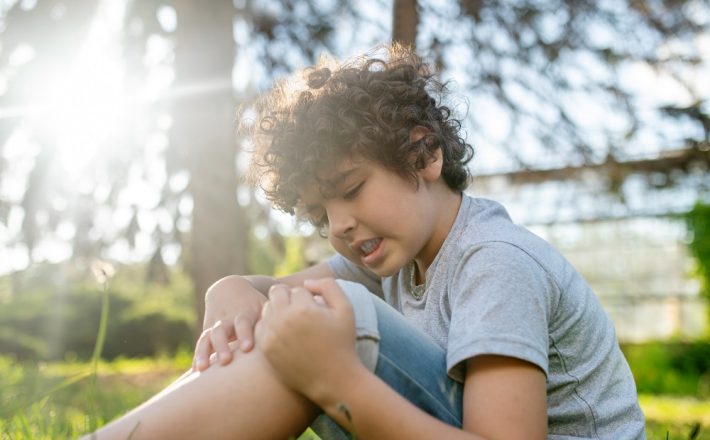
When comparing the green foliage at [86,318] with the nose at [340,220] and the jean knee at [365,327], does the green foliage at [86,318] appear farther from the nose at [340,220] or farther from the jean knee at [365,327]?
the jean knee at [365,327]

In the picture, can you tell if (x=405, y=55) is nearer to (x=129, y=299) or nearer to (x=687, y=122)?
(x=687, y=122)

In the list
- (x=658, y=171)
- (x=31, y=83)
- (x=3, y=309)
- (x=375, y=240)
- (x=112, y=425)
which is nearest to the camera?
(x=112, y=425)

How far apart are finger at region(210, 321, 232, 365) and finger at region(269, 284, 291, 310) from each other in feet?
0.49

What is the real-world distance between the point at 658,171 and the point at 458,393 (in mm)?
5338

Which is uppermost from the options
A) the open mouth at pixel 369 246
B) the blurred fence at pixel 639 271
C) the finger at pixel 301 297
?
the finger at pixel 301 297

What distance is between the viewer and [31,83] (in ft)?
15.3

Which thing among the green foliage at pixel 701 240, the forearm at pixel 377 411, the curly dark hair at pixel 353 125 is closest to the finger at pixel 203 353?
the forearm at pixel 377 411

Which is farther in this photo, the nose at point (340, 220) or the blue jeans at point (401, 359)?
the nose at point (340, 220)

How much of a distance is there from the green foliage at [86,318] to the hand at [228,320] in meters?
9.45

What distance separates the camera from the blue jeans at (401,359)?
4.51 feet

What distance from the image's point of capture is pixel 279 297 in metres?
1.36

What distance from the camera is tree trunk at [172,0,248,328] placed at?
5.16 meters

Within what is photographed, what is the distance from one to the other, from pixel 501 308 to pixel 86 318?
13.3m

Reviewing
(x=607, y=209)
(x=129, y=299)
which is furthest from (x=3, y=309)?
(x=607, y=209)
